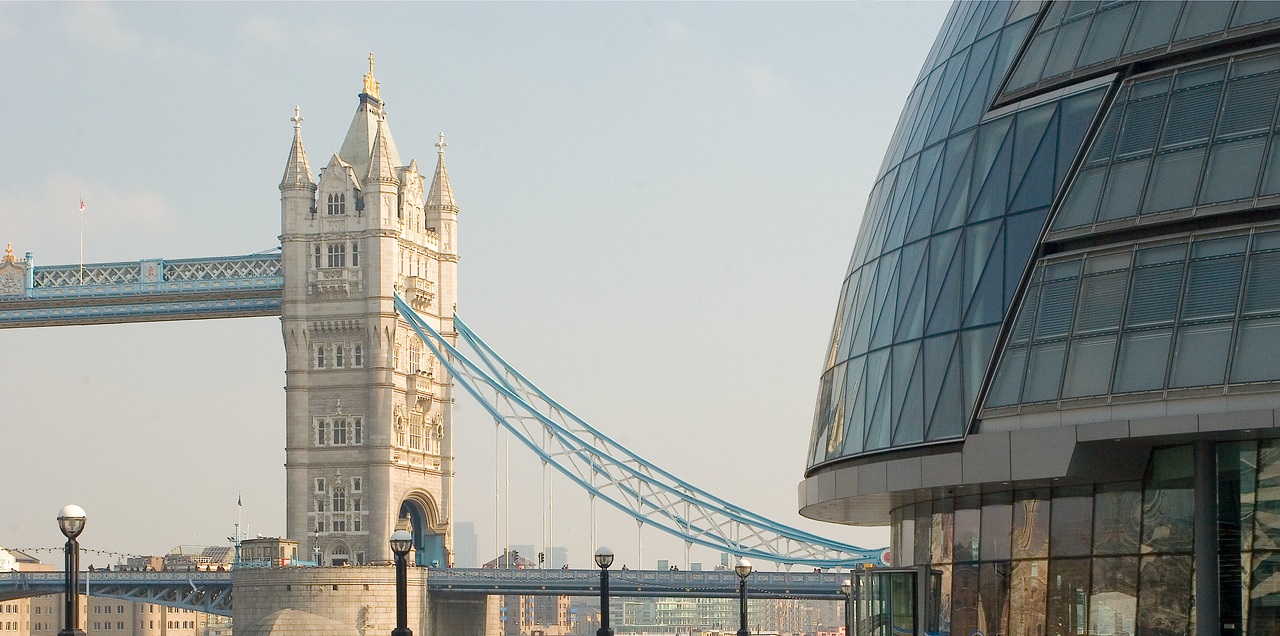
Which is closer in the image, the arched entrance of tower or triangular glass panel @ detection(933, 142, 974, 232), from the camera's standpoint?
triangular glass panel @ detection(933, 142, 974, 232)

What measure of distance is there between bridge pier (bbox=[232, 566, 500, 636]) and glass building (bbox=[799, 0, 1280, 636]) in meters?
71.0

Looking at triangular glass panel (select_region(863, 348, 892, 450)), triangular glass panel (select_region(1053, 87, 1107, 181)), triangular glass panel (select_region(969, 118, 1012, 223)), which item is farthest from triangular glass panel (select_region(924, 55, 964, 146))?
triangular glass panel (select_region(863, 348, 892, 450))

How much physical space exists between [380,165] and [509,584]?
25355mm

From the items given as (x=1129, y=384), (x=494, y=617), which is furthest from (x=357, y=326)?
(x=1129, y=384)

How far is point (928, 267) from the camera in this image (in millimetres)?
32219

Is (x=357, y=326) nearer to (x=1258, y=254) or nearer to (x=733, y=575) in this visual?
(x=733, y=575)

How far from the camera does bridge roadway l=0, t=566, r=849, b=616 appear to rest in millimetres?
100500

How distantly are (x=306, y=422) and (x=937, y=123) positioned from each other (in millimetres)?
78922

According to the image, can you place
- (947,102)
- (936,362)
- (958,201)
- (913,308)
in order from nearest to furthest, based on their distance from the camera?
(936,362), (958,201), (913,308), (947,102)

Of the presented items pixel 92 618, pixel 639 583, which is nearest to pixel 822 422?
pixel 639 583

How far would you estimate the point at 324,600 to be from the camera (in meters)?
102

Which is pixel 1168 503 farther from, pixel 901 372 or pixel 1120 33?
pixel 1120 33

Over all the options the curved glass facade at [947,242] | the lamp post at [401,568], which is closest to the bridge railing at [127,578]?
the curved glass facade at [947,242]

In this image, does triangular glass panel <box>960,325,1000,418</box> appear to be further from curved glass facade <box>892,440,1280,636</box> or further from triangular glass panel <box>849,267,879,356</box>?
triangular glass panel <box>849,267,879,356</box>
